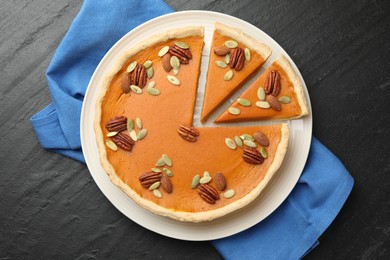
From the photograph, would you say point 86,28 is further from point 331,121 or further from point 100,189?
point 331,121

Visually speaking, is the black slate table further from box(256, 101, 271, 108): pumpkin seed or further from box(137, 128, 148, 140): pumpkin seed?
box(137, 128, 148, 140): pumpkin seed

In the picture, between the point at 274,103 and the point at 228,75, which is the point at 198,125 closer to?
the point at 228,75

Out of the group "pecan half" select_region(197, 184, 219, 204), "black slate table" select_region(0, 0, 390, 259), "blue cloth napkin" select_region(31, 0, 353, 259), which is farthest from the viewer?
"black slate table" select_region(0, 0, 390, 259)

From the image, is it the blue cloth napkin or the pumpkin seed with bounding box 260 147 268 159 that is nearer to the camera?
the pumpkin seed with bounding box 260 147 268 159

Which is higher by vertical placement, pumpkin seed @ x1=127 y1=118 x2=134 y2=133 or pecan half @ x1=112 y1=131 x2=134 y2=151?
pumpkin seed @ x1=127 y1=118 x2=134 y2=133

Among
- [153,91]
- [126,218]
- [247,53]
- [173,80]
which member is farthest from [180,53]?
[126,218]

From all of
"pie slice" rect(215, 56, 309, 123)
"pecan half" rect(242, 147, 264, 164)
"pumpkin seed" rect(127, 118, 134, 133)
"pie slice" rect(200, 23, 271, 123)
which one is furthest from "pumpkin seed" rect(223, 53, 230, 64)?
"pumpkin seed" rect(127, 118, 134, 133)

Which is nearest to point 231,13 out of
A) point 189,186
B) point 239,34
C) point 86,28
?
point 239,34
